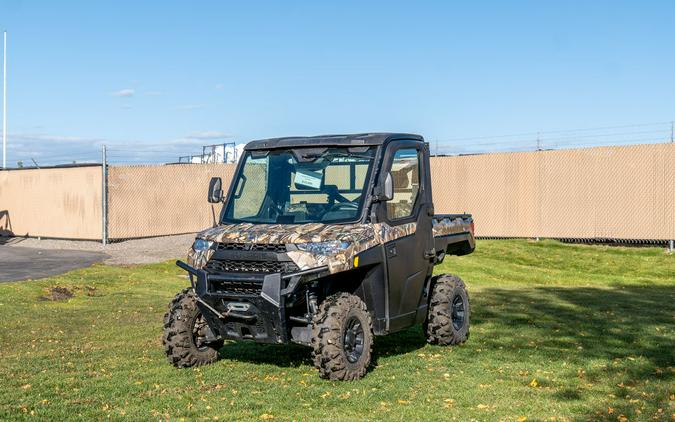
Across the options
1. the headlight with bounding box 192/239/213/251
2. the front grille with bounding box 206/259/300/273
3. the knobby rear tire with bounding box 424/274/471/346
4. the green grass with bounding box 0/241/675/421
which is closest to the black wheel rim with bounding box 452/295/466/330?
the knobby rear tire with bounding box 424/274/471/346

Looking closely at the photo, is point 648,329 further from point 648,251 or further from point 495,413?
point 648,251

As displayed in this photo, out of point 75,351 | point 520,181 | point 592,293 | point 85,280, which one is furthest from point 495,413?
point 520,181

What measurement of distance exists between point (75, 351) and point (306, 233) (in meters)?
3.81

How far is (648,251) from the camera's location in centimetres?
2527

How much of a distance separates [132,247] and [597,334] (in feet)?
56.8

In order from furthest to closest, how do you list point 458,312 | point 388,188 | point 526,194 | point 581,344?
point 526,194
point 458,312
point 581,344
point 388,188

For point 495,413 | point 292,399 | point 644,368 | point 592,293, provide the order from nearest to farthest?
point 495,413 < point 292,399 < point 644,368 < point 592,293

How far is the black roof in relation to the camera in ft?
31.8

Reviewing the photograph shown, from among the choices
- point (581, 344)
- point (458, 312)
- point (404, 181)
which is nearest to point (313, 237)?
point (404, 181)

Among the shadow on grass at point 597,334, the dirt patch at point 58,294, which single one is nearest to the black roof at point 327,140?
the shadow on grass at point 597,334

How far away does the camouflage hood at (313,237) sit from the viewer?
873 cm

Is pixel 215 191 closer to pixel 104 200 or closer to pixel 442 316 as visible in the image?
pixel 442 316

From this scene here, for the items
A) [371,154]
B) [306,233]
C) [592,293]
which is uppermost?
[371,154]

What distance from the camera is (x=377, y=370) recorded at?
9.49 m
